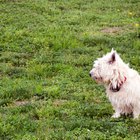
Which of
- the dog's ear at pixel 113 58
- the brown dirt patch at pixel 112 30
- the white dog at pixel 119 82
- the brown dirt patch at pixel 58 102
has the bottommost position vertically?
the brown dirt patch at pixel 58 102

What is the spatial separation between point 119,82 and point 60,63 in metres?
4.77

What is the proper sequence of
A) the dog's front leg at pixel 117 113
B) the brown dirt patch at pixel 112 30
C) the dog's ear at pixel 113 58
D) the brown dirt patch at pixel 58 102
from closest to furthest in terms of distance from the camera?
the dog's ear at pixel 113 58, the dog's front leg at pixel 117 113, the brown dirt patch at pixel 58 102, the brown dirt patch at pixel 112 30

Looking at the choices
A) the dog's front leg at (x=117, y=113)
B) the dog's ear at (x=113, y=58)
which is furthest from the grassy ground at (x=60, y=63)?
the dog's ear at (x=113, y=58)

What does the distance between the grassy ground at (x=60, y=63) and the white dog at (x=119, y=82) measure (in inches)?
14.0

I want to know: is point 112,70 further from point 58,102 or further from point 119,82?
point 58,102

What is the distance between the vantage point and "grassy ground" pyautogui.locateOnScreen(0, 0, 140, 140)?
8992 millimetres

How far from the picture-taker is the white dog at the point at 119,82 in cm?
943

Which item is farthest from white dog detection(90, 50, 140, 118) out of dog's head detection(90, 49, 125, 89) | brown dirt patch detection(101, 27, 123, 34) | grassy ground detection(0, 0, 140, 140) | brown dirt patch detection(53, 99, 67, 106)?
brown dirt patch detection(101, 27, 123, 34)

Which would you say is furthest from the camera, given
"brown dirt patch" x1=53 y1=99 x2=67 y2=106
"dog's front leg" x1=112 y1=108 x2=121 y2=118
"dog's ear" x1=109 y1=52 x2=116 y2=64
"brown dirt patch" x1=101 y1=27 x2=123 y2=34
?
"brown dirt patch" x1=101 y1=27 x2=123 y2=34

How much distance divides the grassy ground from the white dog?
355 mm

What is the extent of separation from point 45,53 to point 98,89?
12.6 ft

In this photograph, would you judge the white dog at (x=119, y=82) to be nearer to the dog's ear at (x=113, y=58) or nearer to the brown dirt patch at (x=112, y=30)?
the dog's ear at (x=113, y=58)

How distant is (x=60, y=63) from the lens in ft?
46.2

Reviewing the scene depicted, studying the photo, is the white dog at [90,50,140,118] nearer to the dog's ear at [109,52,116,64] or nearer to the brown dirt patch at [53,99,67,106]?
the dog's ear at [109,52,116,64]
